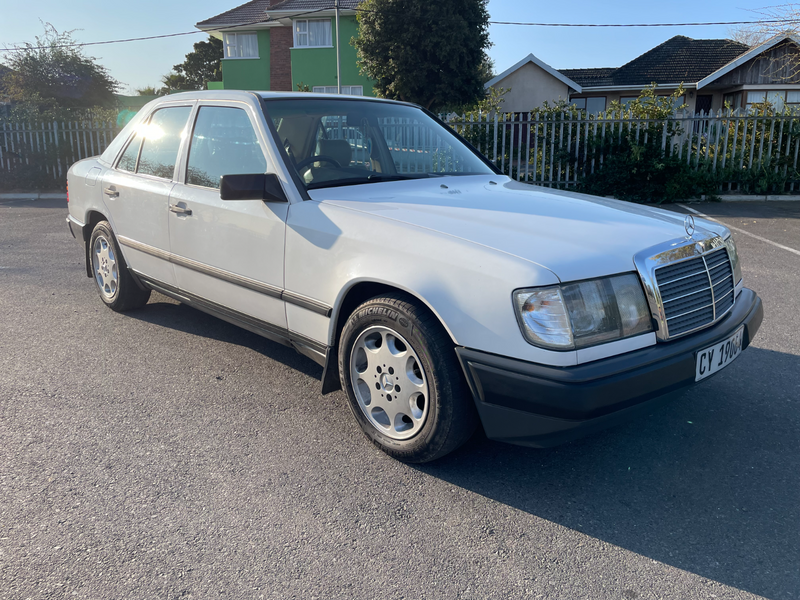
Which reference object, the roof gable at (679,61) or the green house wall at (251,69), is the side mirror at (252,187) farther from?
the green house wall at (251,69)

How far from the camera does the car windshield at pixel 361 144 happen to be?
3547 mm


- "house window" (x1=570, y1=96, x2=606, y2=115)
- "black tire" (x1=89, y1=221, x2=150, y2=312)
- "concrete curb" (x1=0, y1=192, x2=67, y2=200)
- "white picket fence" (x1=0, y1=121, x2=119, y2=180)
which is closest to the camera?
"black tire" (x1=89, y1=221, x2=150, y2=312)

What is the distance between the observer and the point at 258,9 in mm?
34031

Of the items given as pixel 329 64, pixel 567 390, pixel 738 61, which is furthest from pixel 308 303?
pixel 329 64

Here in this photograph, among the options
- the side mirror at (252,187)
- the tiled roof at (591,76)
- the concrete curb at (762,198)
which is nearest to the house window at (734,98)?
the tiled roof at (591,76)

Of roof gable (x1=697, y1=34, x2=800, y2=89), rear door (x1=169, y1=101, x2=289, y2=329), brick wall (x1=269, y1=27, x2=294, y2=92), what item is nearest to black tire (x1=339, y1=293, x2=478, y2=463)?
rear door (x1=169, y1=101, x2=289, y2=329)

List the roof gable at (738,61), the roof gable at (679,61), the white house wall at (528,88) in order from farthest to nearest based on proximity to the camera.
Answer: the white house wall at (528,88), the roof gable at (679,61), the roof gable at (738,61)

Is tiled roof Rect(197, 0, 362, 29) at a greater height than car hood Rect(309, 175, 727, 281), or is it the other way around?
tiled roof Rect(197, 0, 362, 29)

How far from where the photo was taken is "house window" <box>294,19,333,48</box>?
3081cm

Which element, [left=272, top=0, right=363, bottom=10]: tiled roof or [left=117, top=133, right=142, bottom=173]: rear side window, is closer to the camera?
[left=117, top=133, right=142, bottom=173]: rear side window

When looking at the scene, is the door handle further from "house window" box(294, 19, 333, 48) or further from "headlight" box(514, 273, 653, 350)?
"house window" box(294, 19, 333, 48)

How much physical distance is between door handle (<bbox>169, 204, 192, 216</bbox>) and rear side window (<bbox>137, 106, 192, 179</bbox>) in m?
0.26

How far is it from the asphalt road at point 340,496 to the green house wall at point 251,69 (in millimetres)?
31445

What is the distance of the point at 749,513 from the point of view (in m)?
2.54
